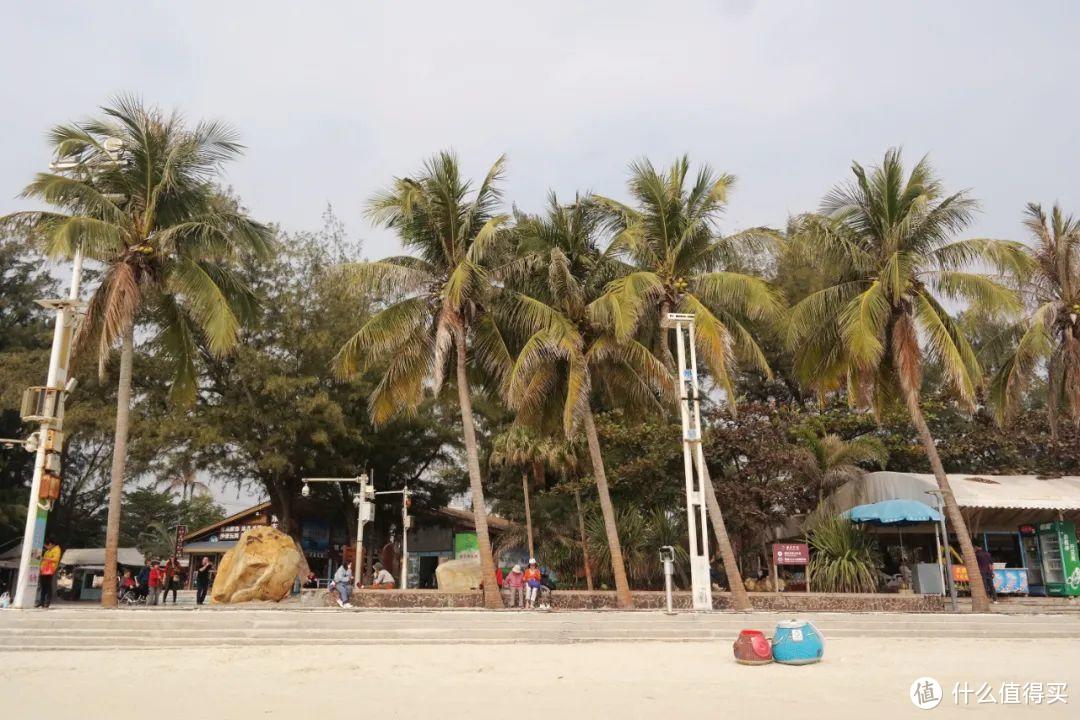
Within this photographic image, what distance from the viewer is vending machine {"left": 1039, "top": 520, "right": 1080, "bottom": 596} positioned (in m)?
23.8

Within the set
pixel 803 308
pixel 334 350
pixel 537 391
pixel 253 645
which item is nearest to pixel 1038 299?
pixel 803 308

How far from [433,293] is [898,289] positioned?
441 inches

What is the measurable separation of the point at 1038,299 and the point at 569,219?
12472 millimetres

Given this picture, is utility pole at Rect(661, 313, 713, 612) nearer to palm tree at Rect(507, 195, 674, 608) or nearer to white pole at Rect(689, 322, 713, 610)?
white pole at Rect(689, 322, 713, 610)

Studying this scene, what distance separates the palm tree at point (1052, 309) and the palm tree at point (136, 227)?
1961 centimetres

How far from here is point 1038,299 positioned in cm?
2183

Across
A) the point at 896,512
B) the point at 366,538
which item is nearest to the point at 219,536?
the point at 366,538

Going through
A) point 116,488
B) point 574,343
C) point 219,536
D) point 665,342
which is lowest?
point 219,536

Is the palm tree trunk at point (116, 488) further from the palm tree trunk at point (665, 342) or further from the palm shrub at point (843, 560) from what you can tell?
the palm shrub at point (843, 560)

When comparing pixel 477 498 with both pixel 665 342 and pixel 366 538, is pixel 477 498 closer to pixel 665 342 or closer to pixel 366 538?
pixel 665 342

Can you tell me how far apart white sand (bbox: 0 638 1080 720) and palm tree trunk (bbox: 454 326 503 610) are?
6292mm

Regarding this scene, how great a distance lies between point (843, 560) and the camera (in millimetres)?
20984

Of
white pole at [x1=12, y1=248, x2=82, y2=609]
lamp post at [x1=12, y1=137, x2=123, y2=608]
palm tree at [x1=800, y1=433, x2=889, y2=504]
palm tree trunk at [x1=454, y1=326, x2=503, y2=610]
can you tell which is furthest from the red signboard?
white pole at [x1=12, y1=248, x2=82, y2=609]

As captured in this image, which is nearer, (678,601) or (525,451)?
(678,601)
